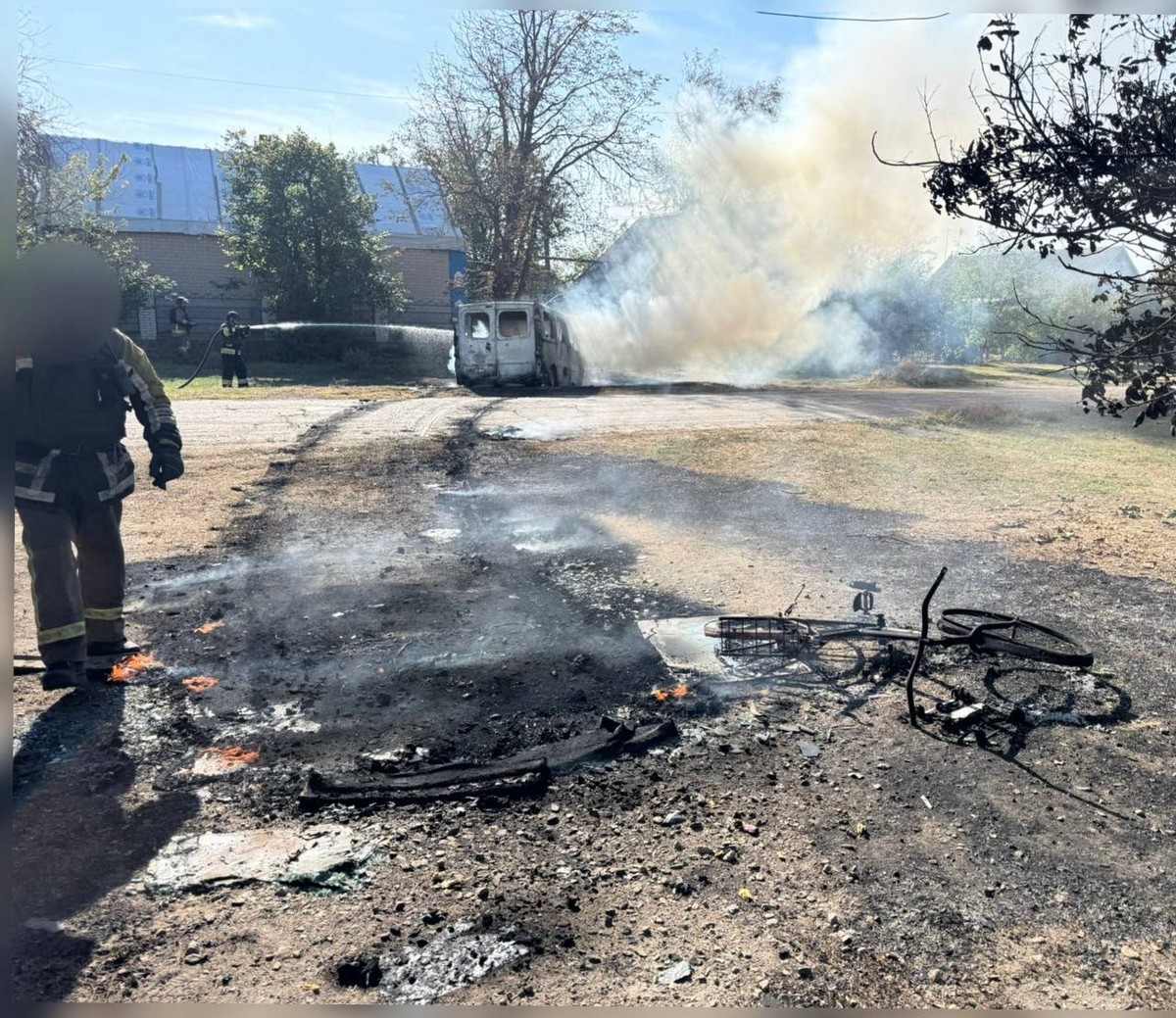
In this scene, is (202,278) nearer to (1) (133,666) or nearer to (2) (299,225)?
(2) (299,225)

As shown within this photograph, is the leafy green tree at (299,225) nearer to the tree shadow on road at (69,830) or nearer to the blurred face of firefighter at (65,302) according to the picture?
the blurred face of firefighter at (65,302)

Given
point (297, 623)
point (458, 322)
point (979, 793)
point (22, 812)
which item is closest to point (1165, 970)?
point (979, 793)

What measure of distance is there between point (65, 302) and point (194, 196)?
44.0m

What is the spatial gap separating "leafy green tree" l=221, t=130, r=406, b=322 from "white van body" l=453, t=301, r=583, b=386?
27.9 feet

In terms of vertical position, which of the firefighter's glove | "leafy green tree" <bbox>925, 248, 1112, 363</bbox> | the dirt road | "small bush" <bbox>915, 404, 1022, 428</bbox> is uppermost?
"leafy green tree" <bbox>925, 248, 1112, 363</bbox>

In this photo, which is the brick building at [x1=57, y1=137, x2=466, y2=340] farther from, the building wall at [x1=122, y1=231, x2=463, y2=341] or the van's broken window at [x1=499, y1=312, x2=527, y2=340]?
the van's broken window at [x1=499, y1=312, x2=527, y2=340]

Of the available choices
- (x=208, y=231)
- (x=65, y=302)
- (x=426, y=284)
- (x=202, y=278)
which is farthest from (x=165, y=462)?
(x=208, y=231)

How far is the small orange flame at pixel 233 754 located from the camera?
3.53m

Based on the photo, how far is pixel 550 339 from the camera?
73.9 feet

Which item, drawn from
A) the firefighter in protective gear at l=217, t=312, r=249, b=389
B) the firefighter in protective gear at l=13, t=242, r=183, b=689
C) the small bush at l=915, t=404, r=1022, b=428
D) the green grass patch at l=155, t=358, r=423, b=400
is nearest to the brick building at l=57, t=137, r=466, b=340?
the green grass patch at l=155, t=358, r=423, b=400

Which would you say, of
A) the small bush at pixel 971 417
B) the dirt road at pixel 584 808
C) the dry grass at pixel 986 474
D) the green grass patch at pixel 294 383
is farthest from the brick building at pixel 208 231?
the dirt road at pixel 584 808

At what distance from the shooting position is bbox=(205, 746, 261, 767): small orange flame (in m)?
3.53

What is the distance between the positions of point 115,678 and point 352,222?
26.8m

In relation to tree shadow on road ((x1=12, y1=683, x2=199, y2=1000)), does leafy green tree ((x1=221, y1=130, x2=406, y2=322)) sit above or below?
above
